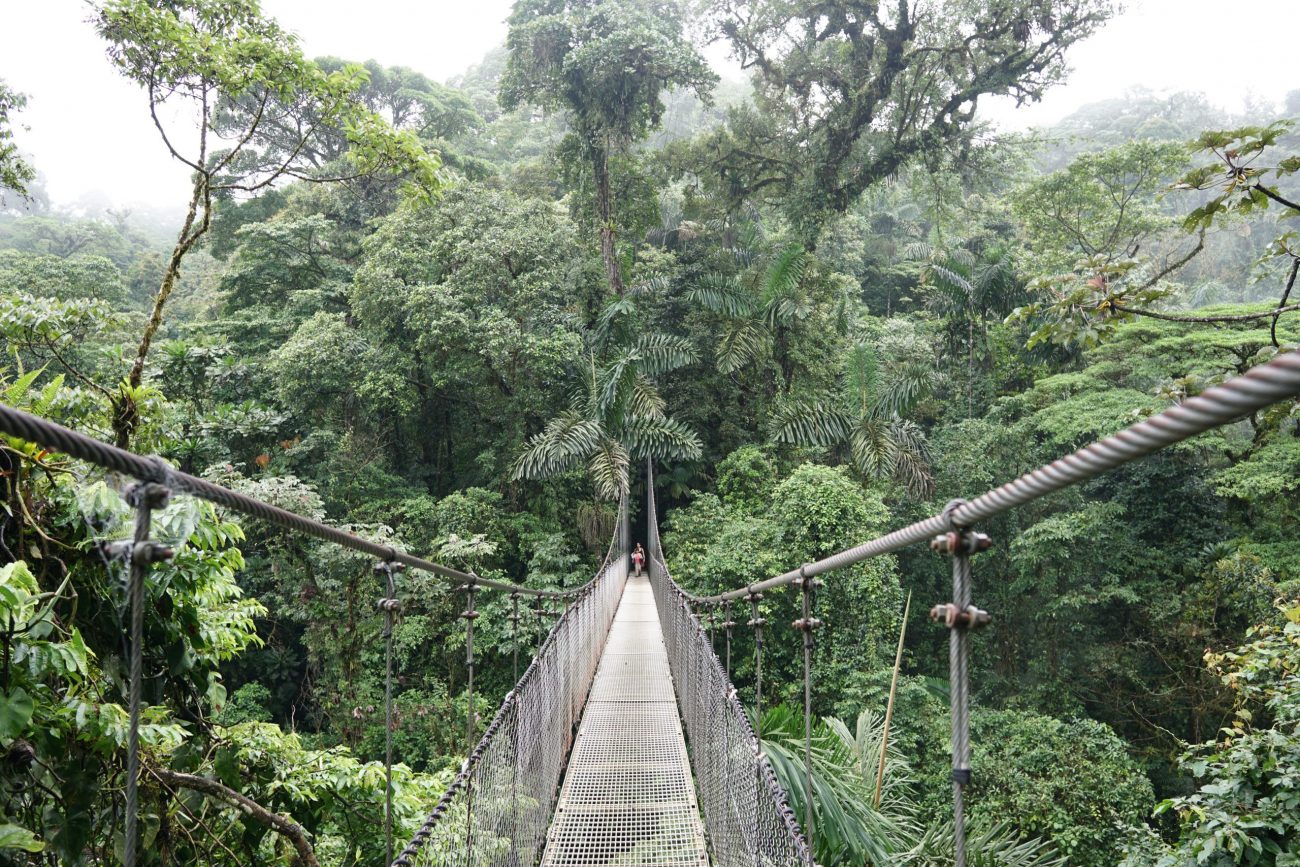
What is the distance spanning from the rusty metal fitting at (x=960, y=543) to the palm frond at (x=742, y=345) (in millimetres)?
7735

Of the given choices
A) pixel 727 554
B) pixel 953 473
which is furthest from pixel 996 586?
pixel 727 554

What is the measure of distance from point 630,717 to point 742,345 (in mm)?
5871

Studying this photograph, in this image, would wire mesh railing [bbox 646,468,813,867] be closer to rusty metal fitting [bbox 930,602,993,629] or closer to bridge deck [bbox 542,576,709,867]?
bridge deck [bbox 542,576,709,867]

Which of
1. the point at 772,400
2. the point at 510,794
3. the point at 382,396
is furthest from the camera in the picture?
the point at 772,400

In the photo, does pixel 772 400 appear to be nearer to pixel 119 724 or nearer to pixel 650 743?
pixel 650 743

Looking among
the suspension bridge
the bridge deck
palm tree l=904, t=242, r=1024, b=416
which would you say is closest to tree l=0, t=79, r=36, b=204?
the suspension bridge

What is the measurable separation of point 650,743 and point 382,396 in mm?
5548

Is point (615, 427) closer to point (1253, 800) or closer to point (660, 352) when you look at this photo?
point (660, 352)

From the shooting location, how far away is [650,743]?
2926 millimetres

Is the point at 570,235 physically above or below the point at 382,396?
above

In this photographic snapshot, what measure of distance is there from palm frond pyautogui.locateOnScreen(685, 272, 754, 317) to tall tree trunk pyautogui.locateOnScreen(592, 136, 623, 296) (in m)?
0.94

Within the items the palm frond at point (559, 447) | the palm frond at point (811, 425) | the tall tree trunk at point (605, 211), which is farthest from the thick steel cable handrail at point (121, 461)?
the tall tree trunk at point (605, 211)

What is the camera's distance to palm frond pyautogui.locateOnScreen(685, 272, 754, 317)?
8.77 metres

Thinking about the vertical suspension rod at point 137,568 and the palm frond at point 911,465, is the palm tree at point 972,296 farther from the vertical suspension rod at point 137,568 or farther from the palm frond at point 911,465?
the vertical suspension rod at point 137,568
